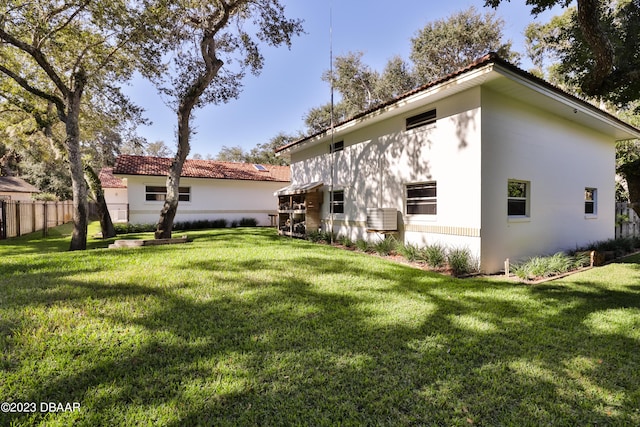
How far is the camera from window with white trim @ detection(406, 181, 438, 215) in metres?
8.39

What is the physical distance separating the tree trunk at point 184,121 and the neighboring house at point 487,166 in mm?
4978

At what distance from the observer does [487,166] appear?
709cm

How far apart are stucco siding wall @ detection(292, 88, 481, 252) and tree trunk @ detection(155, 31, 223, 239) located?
5431 millimetres

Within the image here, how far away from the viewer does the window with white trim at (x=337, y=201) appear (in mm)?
12258

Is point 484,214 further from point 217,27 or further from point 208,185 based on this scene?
point 208,185

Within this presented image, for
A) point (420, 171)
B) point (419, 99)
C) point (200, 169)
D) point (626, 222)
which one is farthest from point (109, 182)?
point (626, 222)

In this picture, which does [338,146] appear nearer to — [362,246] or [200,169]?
[362,246]

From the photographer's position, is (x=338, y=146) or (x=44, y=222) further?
(x=44, y=222)

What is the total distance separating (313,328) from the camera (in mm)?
3582

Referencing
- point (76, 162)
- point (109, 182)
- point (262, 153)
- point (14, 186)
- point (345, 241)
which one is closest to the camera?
point (76, 162)

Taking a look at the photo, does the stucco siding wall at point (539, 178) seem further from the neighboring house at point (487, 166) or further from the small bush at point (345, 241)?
the small bush at point (345, 241)

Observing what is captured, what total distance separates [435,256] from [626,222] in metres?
11.1

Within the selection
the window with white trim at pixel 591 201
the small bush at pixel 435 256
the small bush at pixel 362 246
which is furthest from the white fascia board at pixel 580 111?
the small bush at pixel 362 246

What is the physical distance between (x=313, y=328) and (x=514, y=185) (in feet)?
24.5
